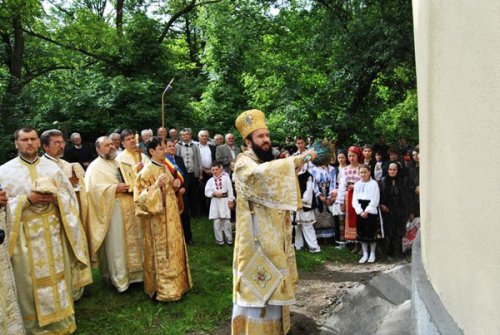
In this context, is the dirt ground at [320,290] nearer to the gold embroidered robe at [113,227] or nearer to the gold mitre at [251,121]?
the gold embroidered robe at [113,227]

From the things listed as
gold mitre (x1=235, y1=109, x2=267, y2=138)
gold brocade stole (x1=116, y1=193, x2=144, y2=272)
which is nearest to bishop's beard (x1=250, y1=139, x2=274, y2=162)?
gold mitre (x1=235, y1=109, x2=267, y2=138)

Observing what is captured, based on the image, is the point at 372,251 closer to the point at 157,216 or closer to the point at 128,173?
the point at 157,216

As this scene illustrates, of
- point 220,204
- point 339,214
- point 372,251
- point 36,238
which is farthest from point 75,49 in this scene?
point 36,238

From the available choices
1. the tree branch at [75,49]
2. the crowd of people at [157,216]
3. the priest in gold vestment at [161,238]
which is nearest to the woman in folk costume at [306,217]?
the crowd of people at [157,216]

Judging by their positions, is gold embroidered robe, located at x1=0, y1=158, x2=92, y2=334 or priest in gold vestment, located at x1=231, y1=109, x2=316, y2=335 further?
gold embroidered robe, located at x1=0, y1=158, x2=92, y2=334

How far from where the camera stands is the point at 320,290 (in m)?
6.53

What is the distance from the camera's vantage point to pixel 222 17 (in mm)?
16891

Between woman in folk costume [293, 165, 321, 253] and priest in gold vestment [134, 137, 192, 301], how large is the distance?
3180 millimetres

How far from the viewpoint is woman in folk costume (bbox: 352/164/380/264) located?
26.2 ft

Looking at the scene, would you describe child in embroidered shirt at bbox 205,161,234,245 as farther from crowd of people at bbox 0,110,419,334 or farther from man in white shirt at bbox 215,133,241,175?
man in white shirt at bbox 215,133,241,175

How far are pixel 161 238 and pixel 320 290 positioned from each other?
7.50 feet

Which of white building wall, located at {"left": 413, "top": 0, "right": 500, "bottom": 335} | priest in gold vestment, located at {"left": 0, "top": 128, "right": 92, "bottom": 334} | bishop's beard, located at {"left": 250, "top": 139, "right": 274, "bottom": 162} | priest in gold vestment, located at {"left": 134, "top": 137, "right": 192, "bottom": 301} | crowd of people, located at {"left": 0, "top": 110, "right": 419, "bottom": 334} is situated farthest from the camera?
priest in gold vestment, located at {"left": 134, "top": 137, "right": 192, "bottom": 301}

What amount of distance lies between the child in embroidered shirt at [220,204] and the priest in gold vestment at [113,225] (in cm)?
260

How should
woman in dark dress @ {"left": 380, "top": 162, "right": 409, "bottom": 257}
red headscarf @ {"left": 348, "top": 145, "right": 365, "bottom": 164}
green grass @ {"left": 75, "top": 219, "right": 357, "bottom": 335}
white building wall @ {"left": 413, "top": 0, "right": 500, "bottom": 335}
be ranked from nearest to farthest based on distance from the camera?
white building wall @ {"left": 413, "top": 0, "right": 500, "bottom": 335} → green grass @ {"left": 75, "top": 219, "right": 357, "bottom": 335} → woman in dark dress @ {"left": 380, "top": 162, "right": 409, "bottom": 257} → red headscarf @ {"left": 348, "top": 145, "right": 365, "bottom": 164}
